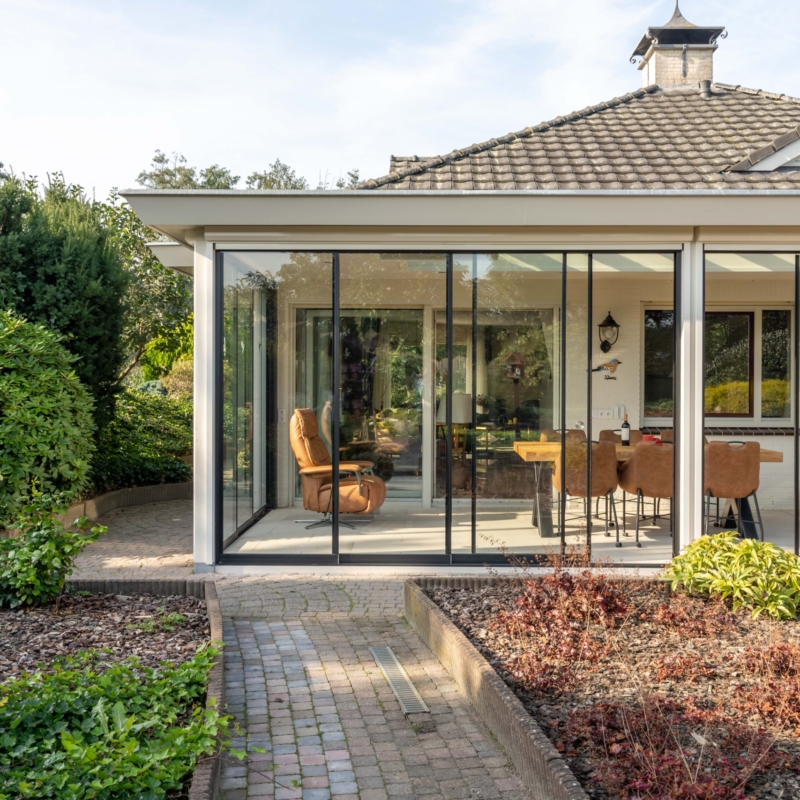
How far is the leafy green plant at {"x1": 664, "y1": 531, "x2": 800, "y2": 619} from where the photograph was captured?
16.0ft

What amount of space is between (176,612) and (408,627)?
1.47 meters

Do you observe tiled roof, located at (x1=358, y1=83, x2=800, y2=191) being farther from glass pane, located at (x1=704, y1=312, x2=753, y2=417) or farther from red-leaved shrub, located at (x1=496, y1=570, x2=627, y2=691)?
red-leaved shrub, located at (x1=496, y1=570, x2=627, y2=691)

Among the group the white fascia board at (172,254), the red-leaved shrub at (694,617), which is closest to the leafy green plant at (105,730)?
the red-leaved shrub at (694,617)

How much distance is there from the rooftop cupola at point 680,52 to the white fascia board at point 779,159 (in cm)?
470

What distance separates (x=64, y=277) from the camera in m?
8.84

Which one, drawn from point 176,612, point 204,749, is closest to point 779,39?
point 176,612

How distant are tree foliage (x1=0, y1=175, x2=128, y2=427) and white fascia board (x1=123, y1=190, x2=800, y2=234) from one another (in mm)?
2659

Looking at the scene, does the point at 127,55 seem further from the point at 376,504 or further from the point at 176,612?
the point at 176,612

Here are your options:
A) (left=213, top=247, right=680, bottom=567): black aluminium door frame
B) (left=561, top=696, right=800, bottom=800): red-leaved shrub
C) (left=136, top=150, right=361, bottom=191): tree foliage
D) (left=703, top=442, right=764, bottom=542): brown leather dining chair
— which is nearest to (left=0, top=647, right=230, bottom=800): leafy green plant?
(left=561, top=696, right=800, bottom=800): red-leaved shrub

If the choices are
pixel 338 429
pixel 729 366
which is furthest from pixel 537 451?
pixel 729 366

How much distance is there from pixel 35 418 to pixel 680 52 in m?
10.2

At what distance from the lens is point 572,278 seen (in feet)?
22.5

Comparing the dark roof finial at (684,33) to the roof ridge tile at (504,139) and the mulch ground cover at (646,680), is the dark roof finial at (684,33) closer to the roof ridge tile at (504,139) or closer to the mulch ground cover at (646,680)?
the roof ridge tile at (504,139)

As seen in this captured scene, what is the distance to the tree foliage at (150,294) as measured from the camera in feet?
45.5
